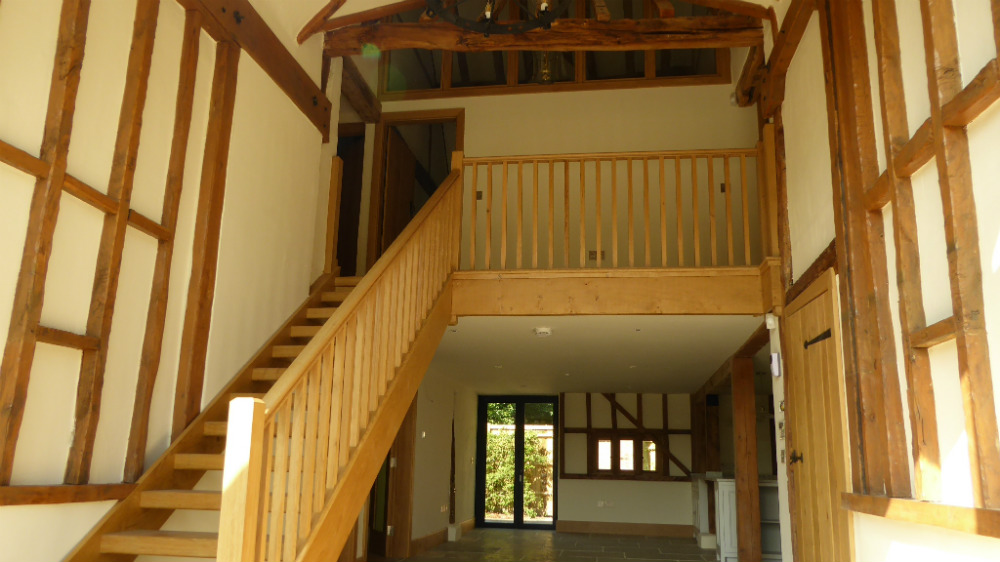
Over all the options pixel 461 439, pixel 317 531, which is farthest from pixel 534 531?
pixel 317 531

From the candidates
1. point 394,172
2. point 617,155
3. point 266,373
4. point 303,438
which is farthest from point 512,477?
point 303,438

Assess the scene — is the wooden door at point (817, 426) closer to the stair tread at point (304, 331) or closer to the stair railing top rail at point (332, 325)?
the stair railing top rail at point (332, 325)

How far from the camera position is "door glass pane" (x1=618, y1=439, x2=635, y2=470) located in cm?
1209

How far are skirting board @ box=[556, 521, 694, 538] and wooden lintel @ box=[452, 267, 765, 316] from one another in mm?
7029

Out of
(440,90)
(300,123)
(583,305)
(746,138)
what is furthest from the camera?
(440,90)

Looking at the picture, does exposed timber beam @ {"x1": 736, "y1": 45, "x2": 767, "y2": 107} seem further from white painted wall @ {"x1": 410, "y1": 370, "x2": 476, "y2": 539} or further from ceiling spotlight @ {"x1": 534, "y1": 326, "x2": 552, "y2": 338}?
white painted wall @ {"x1": 410, "y1": 370, "x2": 476, "y2": 539}

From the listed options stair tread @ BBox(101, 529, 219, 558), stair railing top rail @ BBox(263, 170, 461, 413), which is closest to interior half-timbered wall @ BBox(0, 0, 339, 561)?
stair tread @ BBox(101, 529, 219, 558)

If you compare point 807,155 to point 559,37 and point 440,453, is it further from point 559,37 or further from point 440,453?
point 440,453

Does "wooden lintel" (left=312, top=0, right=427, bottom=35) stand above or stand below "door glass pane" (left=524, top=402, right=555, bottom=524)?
above

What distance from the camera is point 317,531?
11.1 ft

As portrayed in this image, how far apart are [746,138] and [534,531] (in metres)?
7.12

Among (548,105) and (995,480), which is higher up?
(548,105)

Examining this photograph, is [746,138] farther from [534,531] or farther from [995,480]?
[534,531]

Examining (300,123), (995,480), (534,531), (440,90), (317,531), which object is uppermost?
(440,90)
